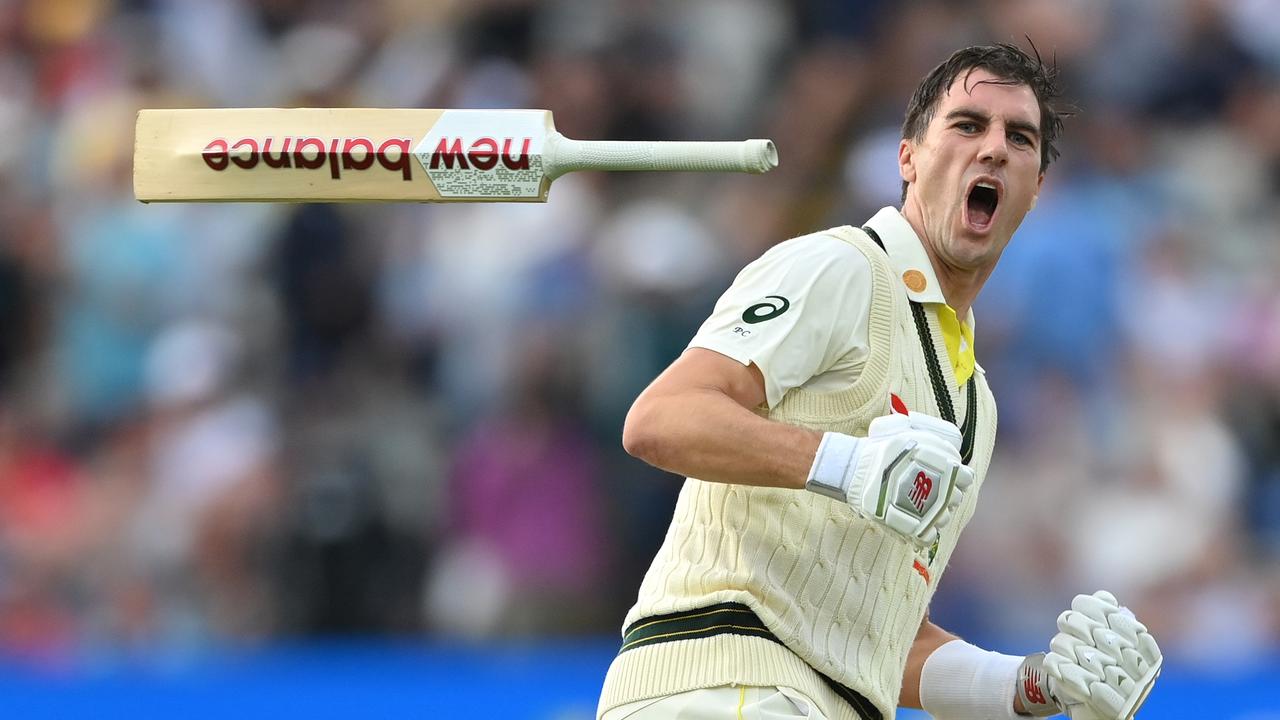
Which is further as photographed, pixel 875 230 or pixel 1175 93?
pixel 1175 93

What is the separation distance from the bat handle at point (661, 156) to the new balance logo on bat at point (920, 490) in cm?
60

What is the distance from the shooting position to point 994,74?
167 inches

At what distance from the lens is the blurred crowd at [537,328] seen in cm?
775

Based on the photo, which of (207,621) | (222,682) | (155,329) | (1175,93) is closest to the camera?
(222,682)

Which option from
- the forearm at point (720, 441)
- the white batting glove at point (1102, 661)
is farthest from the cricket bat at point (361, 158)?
the white batting glove at point (1102, 661)

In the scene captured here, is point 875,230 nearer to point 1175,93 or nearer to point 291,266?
point 291,266

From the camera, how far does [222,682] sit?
6.98 m

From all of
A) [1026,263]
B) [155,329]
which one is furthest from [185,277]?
[1026,263]

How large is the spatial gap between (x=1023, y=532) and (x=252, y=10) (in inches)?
173

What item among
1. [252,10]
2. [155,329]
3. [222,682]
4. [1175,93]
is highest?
[252,10]

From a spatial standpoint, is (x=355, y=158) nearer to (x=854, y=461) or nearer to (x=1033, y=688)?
(x=854, y=461)

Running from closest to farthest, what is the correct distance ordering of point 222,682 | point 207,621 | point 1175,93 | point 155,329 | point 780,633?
point 780,633
point 222,682
point 207,621
point 155,329
point 1175,93

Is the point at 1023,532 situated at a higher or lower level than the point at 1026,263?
lower

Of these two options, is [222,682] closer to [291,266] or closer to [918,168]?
[291,266]
